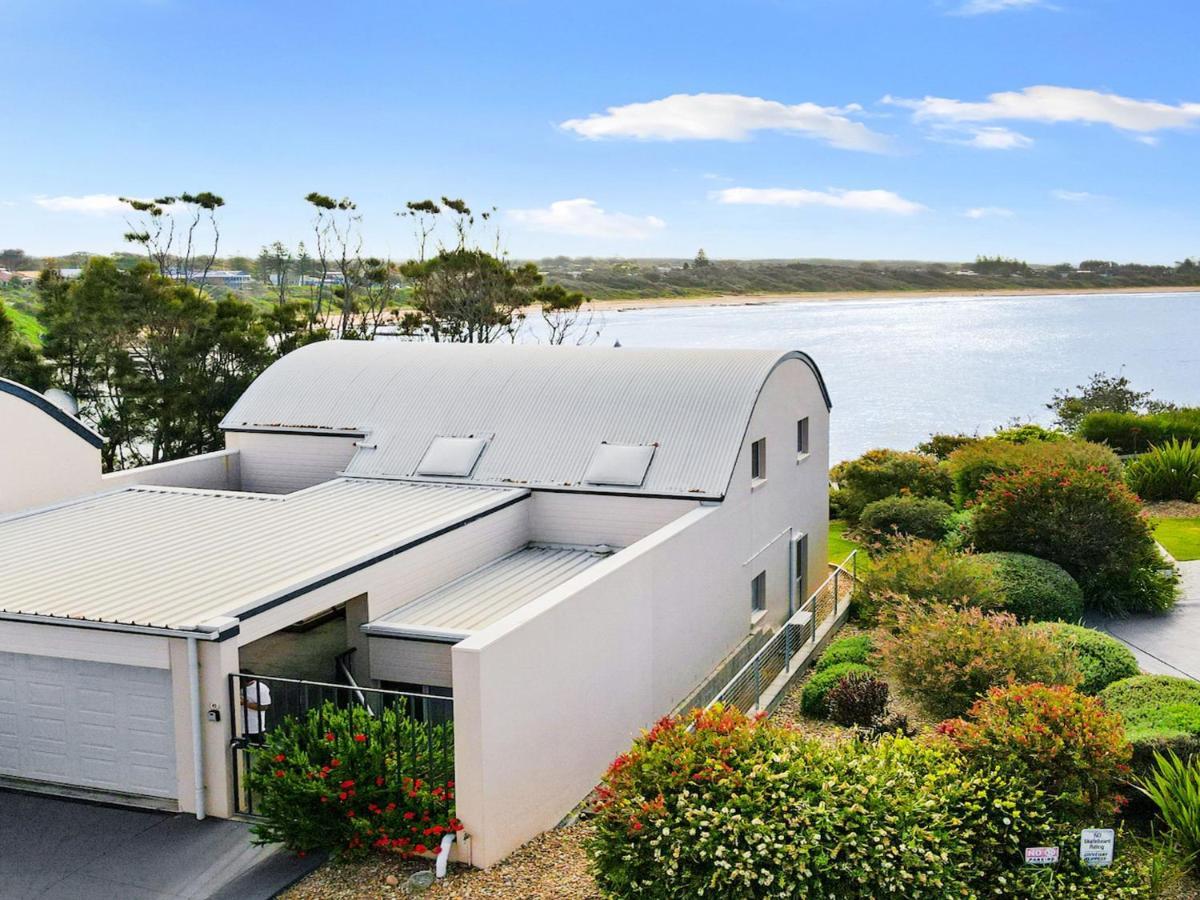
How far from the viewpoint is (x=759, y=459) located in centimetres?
1839

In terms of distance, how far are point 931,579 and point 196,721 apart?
11.1 m

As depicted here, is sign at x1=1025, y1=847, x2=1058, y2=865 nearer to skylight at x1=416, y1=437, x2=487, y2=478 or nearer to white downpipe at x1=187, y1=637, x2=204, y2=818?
white downpipe at x1=187, y1=637, x2=204, y2=818

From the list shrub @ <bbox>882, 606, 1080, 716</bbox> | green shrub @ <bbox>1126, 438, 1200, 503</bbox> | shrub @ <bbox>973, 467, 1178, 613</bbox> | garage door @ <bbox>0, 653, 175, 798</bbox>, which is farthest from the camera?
green shrub @ <bbox>1126, 438, 1200, 503</bbox>

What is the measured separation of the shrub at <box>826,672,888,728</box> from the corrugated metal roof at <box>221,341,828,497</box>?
336 cm

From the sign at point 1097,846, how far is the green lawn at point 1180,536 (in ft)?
50.2

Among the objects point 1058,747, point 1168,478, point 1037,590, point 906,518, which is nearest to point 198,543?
point 1058,747

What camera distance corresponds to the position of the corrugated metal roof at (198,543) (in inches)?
452

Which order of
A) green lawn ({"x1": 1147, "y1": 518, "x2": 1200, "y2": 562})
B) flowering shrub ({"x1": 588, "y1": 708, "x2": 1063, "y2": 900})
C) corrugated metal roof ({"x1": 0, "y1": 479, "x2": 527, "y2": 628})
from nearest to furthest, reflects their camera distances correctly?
flowering shrub ({"x1": 588, "y1": 708, "x2": 1063, "y2": 900}), corrugated metal roof ({"x1": 0, "y1": 479, "x2": 527, "y2": 628}), green lawn ({"x1": 1147, "y1": 518, "x2": 1200, "y2": 562})

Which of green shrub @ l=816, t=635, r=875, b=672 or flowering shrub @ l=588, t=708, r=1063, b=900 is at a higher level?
flowering shrub @ l=588, t=708, r=1063, b=900

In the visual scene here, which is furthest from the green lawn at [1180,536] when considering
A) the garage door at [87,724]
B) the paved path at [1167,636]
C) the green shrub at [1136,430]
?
the garage door at [87,724]

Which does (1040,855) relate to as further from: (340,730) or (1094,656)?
(1094,656)

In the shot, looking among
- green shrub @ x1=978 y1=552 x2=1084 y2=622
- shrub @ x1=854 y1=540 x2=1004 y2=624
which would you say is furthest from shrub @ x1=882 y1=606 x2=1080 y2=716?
green shrub @ x1=978 y1=552 x2=1084 y2=622

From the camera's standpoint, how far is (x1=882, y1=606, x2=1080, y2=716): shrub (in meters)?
13.4

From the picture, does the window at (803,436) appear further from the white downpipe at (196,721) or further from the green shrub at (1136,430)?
the green shrub at (1136,430)
